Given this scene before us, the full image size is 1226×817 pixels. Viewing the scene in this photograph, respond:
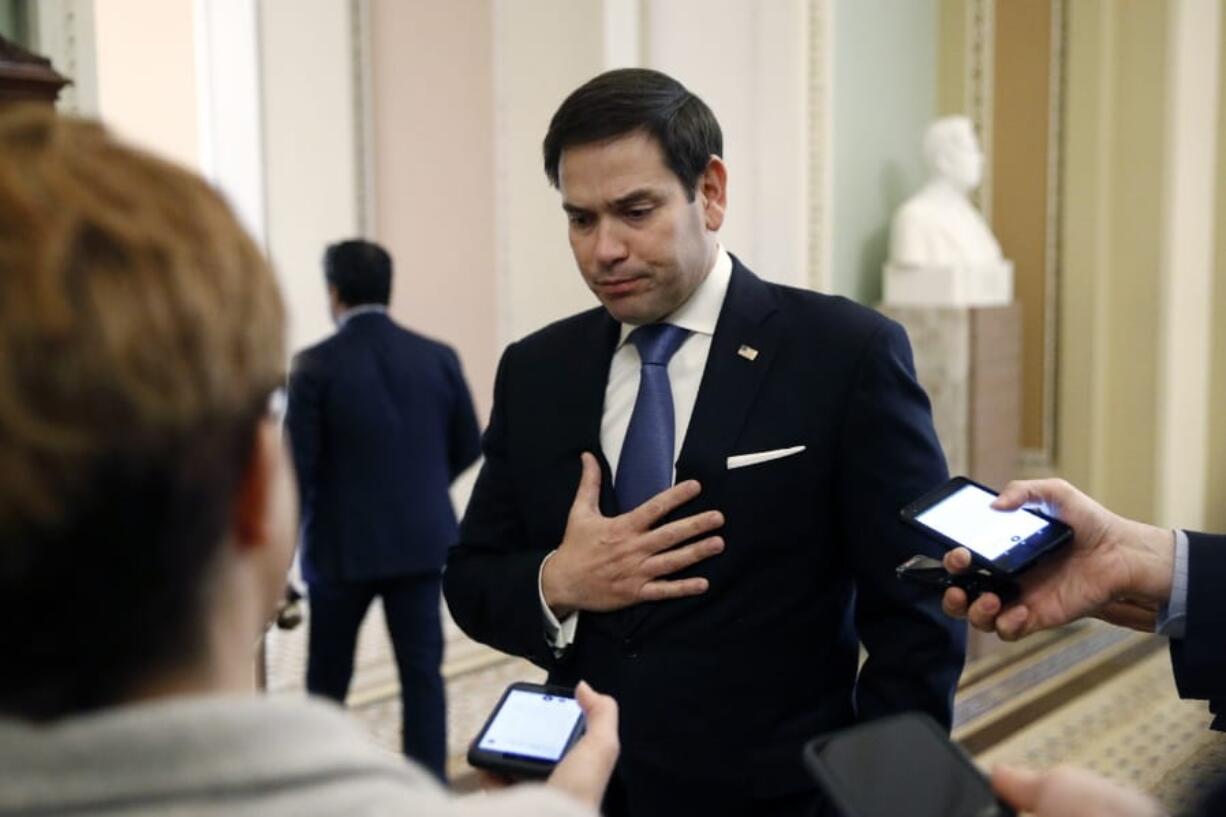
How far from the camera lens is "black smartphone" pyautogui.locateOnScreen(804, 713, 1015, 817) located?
1095mm

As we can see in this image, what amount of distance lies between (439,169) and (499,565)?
19.3ft

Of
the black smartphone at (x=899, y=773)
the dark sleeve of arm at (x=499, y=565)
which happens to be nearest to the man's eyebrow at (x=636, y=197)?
the dark sleeve of arm at (x=499, y=565)

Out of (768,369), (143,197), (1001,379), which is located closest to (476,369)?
(1001,379)

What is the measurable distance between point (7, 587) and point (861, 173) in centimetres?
615

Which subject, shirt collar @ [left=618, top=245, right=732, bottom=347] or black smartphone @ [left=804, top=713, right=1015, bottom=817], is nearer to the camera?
black smartphone @ [left=804, top=713, right=1015, bottom=817]

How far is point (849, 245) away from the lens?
253 inches

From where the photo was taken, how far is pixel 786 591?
196cm

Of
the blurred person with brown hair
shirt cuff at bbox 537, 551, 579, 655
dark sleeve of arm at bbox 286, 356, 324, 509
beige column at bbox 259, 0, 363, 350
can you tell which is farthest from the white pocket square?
beige column at bbox 259, 0, 363, 350

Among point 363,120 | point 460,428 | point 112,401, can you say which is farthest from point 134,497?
point 363,120

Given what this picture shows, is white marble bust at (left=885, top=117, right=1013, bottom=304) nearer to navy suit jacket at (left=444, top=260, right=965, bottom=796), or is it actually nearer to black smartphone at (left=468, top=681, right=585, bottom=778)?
navy suit jacket at (left=444, top=260, right=965, bottom=796)

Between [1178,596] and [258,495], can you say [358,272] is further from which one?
[258,495]

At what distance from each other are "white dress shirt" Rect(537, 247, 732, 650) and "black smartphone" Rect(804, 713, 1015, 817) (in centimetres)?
94

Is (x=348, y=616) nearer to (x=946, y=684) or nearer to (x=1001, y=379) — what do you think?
(x=946, y=684)

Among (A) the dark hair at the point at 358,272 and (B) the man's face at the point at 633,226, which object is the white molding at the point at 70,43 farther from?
(B) the man's face at the point at 633,226
